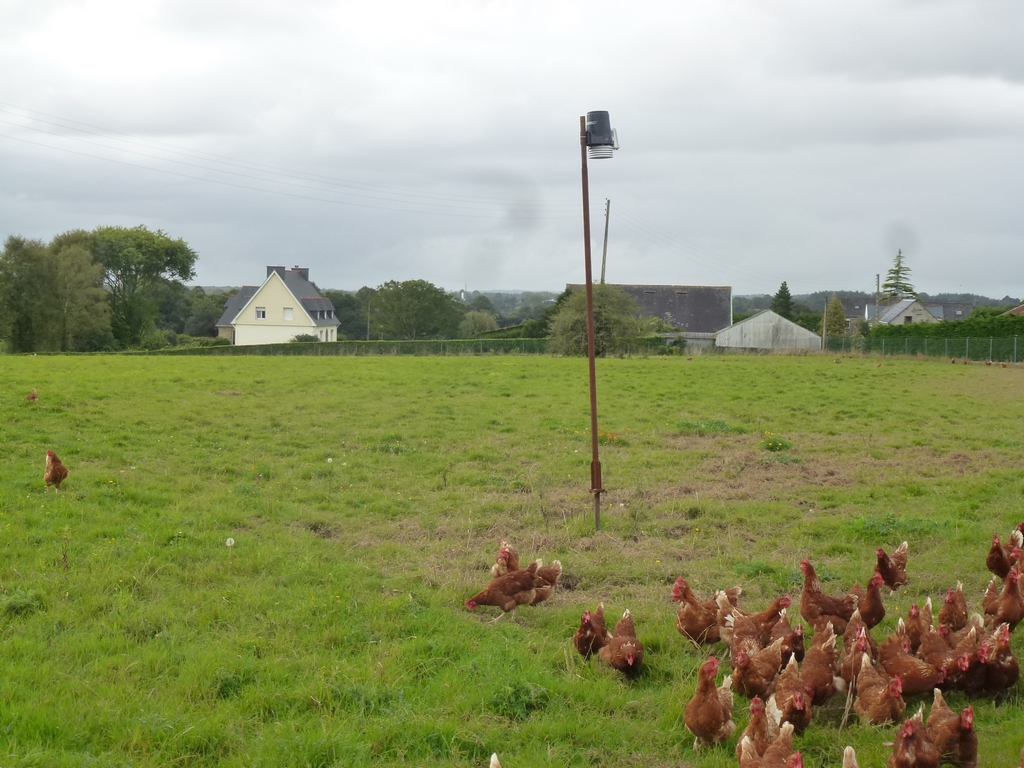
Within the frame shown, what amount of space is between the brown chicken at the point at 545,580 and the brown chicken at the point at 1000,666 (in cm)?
317

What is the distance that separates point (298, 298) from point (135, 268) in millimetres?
14690

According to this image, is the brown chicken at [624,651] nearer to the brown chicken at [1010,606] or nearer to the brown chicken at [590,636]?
the brown chicken at [590,636]

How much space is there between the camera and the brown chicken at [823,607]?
19.1ft

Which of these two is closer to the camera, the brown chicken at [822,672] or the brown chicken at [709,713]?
the brown chicken at [709,713]

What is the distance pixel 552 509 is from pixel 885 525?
12.4ft

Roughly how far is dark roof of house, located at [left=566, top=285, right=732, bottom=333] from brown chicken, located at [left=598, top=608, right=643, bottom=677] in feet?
236

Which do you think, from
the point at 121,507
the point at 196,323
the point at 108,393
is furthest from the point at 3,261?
the point at 121,507

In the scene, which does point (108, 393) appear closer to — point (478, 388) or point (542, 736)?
point (478, 388)

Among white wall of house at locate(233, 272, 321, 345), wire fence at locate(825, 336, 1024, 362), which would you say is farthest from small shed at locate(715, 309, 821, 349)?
white wall of house at locate(233, 272, 321, 345)

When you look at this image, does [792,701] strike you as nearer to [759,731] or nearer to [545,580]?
[759,731]

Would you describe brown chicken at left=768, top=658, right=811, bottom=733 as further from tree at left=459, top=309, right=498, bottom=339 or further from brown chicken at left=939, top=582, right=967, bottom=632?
tree at left=459, top=309, right=498, bottom=339

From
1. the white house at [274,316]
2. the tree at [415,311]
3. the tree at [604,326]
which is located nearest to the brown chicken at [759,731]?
the tree at [604,326]

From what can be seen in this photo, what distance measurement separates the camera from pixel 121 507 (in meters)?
9.07

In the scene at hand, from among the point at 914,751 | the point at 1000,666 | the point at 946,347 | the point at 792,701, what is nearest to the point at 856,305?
the point at 946,347
